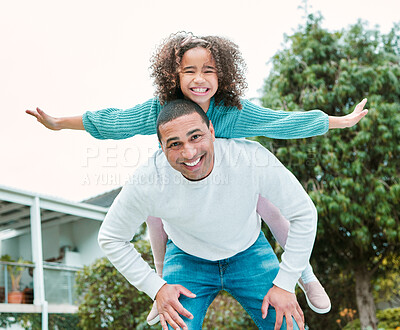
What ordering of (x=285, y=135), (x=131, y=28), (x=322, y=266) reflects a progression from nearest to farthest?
(x=285, y=135), (x=322, y=266), (x=131, y=28)

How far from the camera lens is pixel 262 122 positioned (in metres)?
2.31

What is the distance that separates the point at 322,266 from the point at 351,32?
12.6ft

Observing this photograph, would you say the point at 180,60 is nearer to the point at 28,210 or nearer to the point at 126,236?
the point at 126,236

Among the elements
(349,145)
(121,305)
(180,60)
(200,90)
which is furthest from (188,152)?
(121,305)

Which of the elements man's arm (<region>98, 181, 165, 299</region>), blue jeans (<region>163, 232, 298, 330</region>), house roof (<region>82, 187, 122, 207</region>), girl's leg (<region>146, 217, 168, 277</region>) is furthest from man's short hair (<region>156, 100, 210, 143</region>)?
house roof (<region>82, 187, 122, 207</region>)

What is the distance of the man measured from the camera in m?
2.07

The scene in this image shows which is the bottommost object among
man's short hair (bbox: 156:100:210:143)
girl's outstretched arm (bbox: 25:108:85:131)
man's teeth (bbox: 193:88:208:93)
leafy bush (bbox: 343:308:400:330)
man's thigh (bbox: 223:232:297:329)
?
leafy bush (bbox: 343:308:400:330)

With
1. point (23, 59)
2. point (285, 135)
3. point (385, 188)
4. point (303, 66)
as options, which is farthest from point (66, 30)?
point (285, 135)

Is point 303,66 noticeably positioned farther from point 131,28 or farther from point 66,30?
point 66,30

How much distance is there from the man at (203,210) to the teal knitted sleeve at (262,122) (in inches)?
3.3

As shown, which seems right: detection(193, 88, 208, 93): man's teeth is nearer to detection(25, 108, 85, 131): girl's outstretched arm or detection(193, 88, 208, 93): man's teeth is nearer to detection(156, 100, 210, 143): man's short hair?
detection(156, 100, 210, 143): man's short hair

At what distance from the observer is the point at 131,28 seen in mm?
11938

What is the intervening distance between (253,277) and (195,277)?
0.87ft

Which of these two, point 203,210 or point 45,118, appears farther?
point 45,118
